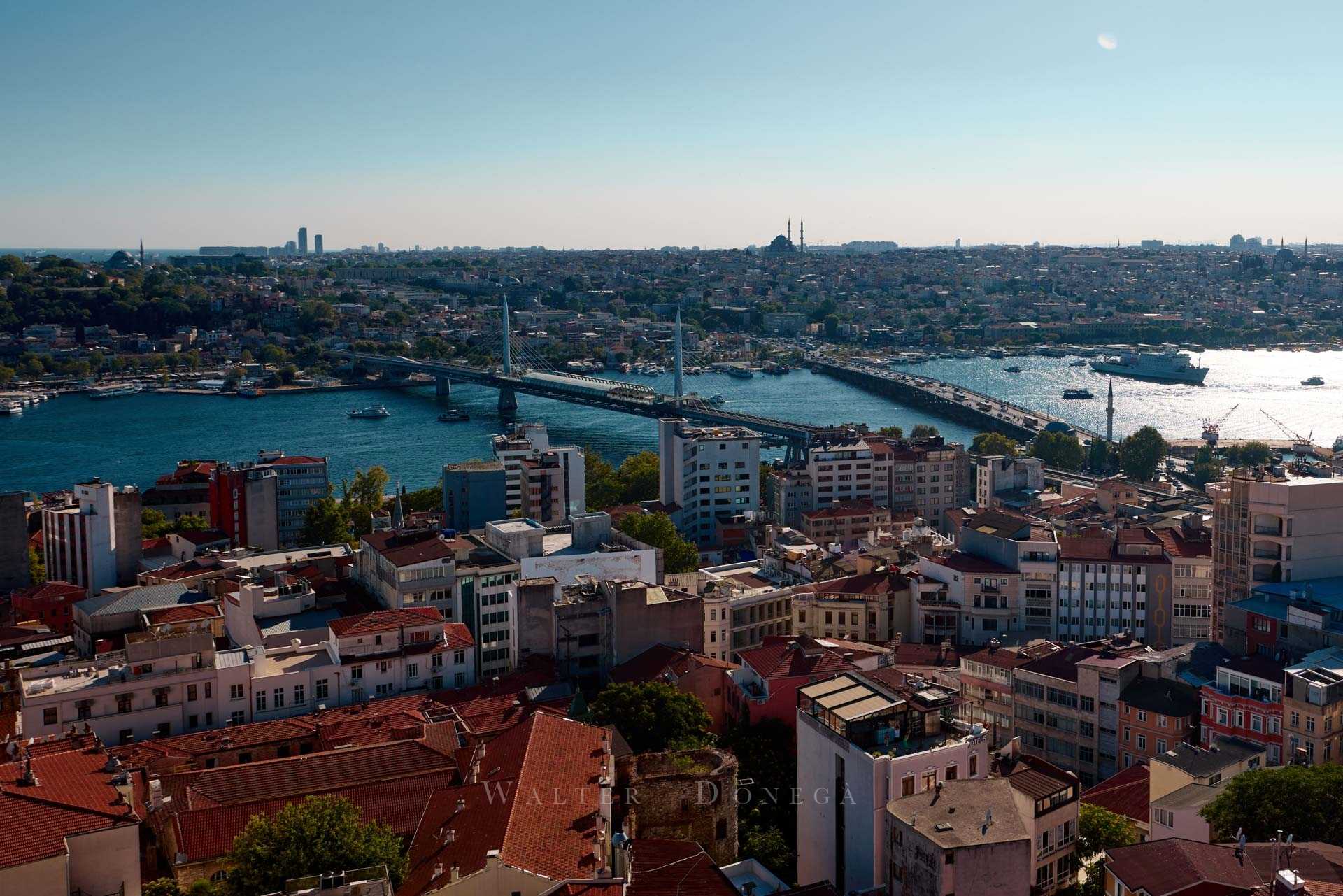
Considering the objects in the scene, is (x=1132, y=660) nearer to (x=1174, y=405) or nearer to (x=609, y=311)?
(x=1174, y=405)

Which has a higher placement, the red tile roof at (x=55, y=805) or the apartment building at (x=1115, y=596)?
the red tile roof at (x=55, y=805)

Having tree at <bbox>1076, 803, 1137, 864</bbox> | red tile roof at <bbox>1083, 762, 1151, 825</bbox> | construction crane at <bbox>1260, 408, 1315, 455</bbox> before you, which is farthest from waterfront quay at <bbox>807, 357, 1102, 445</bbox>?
tree at <bbox>1076, 803, 1137, 864</bbox>

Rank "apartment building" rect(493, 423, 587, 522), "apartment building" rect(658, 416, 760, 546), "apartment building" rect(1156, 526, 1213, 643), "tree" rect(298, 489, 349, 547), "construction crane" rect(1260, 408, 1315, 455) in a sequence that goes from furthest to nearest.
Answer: "construction crane" rect(1260, 408, 1315, 455), "apartment building" rect(658, 416, 760, 546), "apartment building" rect(493, 423, 587, 522), "tree" rect(298, 489, 349, 547), "apartment building" rect(1156, 526, 1213, 643)

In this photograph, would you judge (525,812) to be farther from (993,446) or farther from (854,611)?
(993,446)

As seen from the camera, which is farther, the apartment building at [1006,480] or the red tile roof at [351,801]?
the apartment building at [1006,480]

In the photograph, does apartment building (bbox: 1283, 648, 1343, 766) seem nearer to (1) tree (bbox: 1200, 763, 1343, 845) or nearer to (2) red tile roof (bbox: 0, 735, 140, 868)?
(1) tree (bbox: 1200, 763, 1343, 845)

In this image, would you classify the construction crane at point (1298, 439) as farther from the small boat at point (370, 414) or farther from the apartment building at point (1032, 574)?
the small boat at point (370, 414)

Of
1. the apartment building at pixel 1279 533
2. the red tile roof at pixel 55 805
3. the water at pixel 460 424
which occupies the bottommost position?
the water at pixel 460 424

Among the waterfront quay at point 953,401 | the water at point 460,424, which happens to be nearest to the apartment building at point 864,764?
the water at point 460,424
